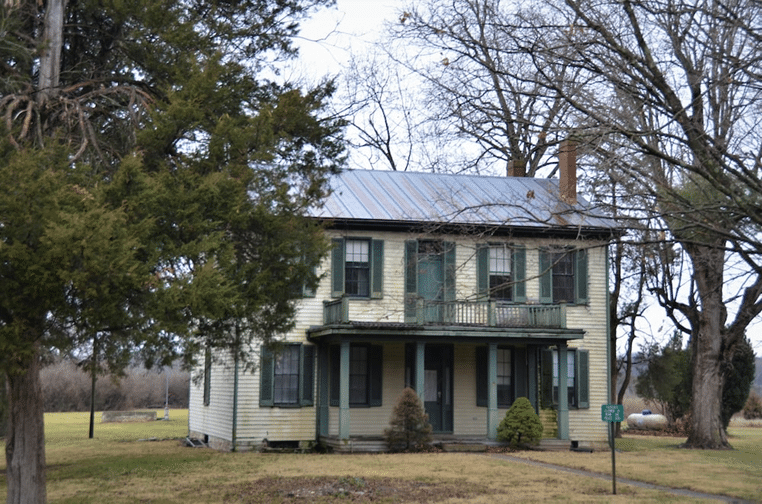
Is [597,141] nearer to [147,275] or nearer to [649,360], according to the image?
[147,275]

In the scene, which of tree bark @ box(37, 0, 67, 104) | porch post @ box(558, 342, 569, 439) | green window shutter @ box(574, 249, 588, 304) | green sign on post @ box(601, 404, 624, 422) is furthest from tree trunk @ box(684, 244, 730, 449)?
tree bark @ box(37, 0, 67, 104)

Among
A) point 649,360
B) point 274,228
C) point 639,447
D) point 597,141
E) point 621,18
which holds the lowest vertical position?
point 639,447

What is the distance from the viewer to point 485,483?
50.1 feet

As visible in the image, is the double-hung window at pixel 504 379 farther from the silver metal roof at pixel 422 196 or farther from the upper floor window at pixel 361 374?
the silver metal roof at pixel 422 196

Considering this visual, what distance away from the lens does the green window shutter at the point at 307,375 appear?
22797 mm

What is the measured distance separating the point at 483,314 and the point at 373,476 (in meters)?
8.33

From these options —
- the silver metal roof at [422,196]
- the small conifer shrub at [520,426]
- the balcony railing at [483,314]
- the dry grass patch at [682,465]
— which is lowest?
the dry grass patch at [682,465]

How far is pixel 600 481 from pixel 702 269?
10.4 metres

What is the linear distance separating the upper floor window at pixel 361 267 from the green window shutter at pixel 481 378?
144 inches

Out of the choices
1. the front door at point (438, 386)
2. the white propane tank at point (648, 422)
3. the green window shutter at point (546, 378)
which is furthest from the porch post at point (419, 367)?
the white propane tank at point (648, 422)

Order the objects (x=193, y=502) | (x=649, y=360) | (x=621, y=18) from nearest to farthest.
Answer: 1. (x=621, y=18)
2. (x=193, y=502)
3. (x=649, y=360)

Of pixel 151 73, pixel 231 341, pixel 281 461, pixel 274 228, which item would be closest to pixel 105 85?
pixel 151 73

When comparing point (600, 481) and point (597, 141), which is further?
point (600, 481)

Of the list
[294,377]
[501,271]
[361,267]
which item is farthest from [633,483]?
[294,377]
